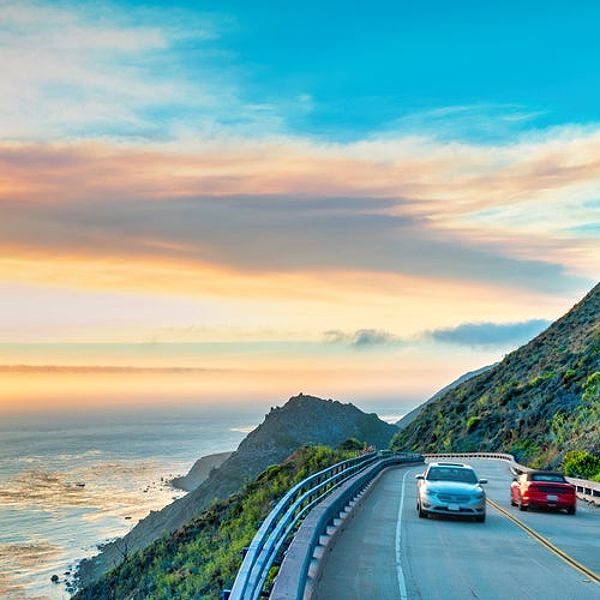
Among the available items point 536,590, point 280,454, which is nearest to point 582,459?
point 536,590

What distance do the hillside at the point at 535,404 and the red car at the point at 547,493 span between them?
1698 cm

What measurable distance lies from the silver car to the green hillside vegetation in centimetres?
645

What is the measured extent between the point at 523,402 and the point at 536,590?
68.5 m

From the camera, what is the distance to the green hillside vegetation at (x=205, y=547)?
101ft

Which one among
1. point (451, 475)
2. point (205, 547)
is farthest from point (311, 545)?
point (205, 547)

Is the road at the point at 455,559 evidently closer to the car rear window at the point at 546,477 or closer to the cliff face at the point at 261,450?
the car rear window at the point at 546,477

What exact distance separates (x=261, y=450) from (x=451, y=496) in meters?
111

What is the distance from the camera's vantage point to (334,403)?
186 meters

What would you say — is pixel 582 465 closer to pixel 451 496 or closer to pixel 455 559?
pixel 451 496

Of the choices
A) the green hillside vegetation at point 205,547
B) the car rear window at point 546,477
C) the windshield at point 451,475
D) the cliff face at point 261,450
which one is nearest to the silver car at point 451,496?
the windshield at point 451,475

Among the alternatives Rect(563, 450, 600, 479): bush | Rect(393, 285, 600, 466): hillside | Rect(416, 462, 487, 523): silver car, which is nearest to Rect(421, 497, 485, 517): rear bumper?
Rect(416, 462, 487, 523): silver car

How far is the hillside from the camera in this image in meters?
58.6

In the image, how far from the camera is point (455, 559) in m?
16.6

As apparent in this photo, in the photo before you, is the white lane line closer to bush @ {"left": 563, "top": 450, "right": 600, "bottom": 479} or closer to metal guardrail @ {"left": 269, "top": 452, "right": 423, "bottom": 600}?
metal guardrail @ {"left": 269, "top": 452, "right": 423, "bottom": 600}
